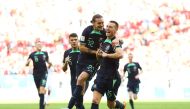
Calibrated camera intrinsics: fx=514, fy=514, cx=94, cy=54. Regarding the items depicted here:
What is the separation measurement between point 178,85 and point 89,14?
12.5 meters

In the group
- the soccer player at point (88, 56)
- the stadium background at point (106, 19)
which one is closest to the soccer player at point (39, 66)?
the soccer player at point (88, 56)

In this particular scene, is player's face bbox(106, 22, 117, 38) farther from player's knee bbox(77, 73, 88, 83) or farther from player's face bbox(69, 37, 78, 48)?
player's face bbox(69, 37, 78, 48)

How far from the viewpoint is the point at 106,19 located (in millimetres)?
39906

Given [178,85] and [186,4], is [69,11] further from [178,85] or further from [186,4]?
[178,85]

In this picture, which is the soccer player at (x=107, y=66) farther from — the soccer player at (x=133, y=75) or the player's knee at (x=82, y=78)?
the soccer player at (x=133, y=75)

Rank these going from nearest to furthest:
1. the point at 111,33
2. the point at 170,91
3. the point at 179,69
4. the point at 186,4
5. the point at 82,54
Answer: the point at 111,33 → the point at 82,54 → the point at 170,91 → the point at 179,69 → the point at 186,4

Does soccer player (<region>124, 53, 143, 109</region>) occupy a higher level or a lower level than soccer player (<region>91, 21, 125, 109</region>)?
lower

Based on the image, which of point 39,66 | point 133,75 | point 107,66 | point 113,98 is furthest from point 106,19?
point 107,66

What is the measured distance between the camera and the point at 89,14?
1560 inches

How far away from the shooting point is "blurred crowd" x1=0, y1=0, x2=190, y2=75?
120 feet

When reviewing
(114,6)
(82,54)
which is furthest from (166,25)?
(82,54)

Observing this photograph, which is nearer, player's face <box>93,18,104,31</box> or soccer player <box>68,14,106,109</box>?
player's face <box>93,18,104,31</box>

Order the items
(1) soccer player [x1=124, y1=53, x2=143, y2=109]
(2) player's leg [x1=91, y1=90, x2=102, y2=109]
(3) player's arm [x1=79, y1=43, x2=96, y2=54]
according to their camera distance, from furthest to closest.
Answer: (1) soccer player [x1=124, y1=53, x2=143, y2=109]
(3) player's arm [x1=79, y1=43, x2=96, y2=54]
(2) player's leg [x1=91, y1=90, x2=102, y2=109]

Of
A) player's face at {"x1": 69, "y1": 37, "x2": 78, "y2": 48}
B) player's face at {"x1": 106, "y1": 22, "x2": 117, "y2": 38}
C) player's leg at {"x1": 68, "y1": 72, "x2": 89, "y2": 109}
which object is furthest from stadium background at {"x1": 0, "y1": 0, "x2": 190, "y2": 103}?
player's face at {"x1": 106, "y1": 22, "x2": 117, "y2": 38}
